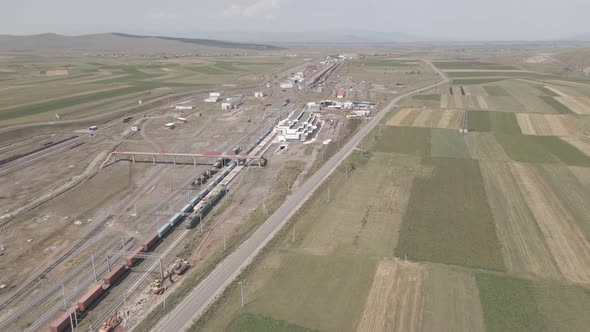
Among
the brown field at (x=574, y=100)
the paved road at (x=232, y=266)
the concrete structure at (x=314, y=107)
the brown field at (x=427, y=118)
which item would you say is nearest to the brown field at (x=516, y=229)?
the paved road at (x=232, y=266)

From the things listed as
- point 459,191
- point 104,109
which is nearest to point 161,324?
point 459,191

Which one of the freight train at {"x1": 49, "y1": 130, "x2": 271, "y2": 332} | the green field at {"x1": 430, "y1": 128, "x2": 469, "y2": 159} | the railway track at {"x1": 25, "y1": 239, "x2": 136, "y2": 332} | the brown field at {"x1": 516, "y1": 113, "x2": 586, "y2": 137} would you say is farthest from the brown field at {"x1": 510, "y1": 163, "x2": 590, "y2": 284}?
the railway track at {"x1": 25, "y1": 239, "x2": 136, "y2": 332}

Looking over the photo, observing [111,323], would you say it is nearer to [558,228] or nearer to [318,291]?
[318,291]

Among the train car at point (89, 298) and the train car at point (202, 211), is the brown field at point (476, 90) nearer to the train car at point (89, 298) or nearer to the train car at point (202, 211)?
the train car at point (202, 211)

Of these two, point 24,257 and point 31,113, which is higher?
point 31,113

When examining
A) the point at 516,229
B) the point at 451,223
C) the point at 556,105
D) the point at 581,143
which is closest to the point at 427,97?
the point at 556,105

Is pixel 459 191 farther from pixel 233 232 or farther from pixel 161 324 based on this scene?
pixel 161 324
